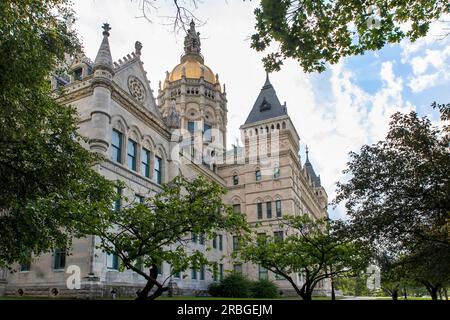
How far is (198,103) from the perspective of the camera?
61281 mm

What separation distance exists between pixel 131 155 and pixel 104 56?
7.03 m

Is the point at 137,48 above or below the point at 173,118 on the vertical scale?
above

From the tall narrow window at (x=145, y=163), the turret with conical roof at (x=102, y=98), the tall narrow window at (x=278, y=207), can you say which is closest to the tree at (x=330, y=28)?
the turret with conical roof at (x=102, y=98)

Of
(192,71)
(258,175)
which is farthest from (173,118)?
(192,71)

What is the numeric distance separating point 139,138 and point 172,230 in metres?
17.9

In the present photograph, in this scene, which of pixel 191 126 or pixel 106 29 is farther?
pixel 191 126

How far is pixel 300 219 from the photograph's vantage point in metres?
17.9

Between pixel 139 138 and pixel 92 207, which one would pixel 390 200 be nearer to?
Result: pixel 92 207

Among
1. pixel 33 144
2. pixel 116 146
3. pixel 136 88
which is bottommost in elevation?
pixel 33 144

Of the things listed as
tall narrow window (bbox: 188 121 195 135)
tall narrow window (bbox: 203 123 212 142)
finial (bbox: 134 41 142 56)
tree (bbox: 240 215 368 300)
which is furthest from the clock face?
tall narrow window (bbox: 203 123 212 142)

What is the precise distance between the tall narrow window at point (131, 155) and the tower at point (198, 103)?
28.6 metres

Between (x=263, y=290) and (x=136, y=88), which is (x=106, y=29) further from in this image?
(x=263, y=290)

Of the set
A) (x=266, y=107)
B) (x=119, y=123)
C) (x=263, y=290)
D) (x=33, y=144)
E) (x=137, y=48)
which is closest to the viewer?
(x=33, y=144)

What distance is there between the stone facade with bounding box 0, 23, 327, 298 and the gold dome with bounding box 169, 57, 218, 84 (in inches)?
10.0
